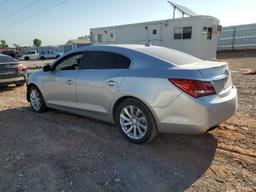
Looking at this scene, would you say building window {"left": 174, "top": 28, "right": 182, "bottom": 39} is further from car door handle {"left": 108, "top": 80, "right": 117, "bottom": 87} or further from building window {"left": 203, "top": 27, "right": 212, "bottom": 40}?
car door handle {"left": 108, "top": 80, "right": 117, "bottom": 87}

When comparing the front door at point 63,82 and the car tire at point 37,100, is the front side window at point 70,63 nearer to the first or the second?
the front door at point 63,82

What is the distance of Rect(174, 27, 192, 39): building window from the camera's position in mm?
18709

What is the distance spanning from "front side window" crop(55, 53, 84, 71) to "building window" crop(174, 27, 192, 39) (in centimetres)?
1555

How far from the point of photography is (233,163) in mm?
3170

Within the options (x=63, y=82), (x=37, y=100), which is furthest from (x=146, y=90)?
(x=37, y=100)

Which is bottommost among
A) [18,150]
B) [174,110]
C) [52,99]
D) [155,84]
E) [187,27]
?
[18,150]

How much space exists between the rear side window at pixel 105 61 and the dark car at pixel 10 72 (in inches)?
214

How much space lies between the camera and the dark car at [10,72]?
8492mm

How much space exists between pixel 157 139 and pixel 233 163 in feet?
4.02

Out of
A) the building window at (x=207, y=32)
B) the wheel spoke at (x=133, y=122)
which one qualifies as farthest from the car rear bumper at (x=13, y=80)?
the building window at (x=207, y=32)

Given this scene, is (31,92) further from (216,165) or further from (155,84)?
(216,165)

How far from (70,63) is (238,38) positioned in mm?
29988

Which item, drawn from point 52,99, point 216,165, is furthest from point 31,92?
point 216,165

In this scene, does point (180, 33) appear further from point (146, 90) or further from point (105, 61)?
point (146, 90)
